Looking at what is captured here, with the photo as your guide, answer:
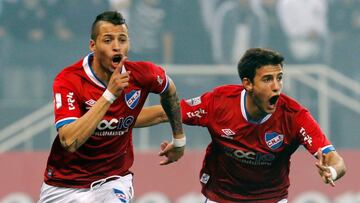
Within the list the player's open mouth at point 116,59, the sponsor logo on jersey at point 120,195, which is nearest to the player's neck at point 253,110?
the sponsor logo on jersey at point 120,195

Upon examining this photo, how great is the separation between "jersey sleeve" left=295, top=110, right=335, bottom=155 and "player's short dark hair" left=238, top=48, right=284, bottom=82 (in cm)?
45

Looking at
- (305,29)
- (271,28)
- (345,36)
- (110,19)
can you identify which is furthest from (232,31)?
(110,19)

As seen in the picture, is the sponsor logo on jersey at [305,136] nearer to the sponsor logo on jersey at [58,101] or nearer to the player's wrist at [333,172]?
the player's wrist at [333,172]

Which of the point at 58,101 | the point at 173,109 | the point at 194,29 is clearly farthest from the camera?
the point at 194,29

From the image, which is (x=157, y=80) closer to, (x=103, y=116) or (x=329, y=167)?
(x=103, y=116)

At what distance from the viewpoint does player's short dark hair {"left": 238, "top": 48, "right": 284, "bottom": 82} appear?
8508 millimetres

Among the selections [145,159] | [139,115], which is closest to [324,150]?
[139,115]

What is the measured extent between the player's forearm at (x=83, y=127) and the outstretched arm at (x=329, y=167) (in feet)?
4.92

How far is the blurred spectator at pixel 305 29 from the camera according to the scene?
569 inches

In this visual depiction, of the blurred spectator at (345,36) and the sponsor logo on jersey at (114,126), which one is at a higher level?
the sponsor logo on jersey at (114,126)

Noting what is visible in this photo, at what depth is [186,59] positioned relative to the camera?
14.2 m

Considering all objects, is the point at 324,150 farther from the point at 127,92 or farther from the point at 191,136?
the point at 191,136

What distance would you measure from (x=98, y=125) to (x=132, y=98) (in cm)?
35

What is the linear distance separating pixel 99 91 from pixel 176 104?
32.5 inches
